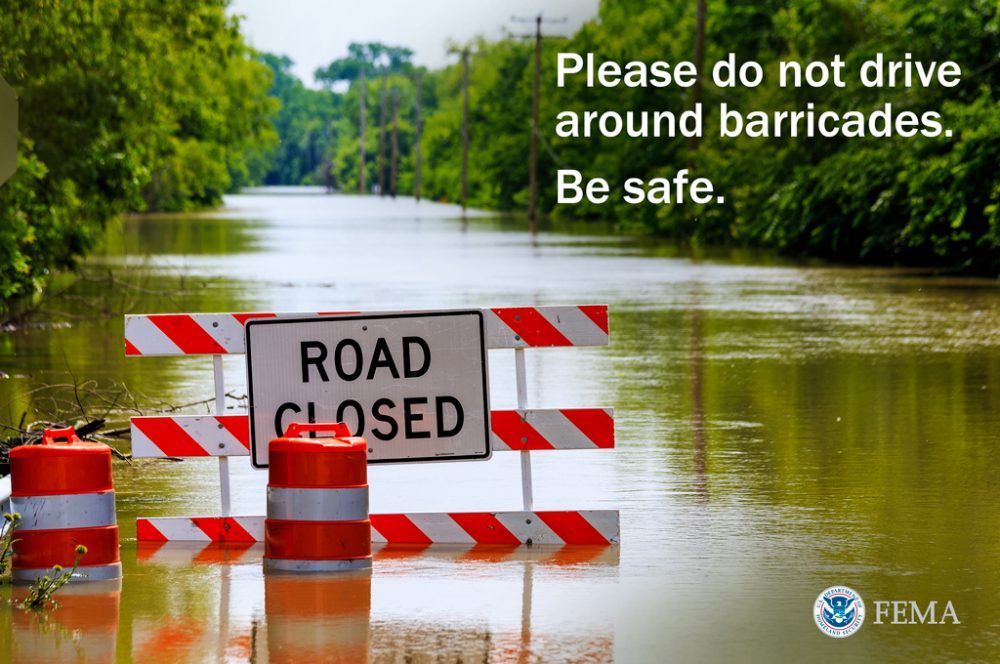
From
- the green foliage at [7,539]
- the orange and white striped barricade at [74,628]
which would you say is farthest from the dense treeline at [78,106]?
the orange and white striped barricade at [74,628]

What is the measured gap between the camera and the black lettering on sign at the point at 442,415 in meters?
9.25

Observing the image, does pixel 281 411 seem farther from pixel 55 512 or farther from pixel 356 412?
pixel 55 512

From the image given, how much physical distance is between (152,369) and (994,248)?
1977 centimetres

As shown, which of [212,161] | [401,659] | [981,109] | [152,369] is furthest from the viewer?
[212,161]

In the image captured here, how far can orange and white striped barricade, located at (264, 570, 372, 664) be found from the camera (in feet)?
22.8

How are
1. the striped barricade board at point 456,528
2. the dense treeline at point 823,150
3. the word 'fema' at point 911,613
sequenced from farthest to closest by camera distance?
the dense treeline at point 823,150 → the striped barricade board at point 456,528 → the word 'fema' at point 911,613

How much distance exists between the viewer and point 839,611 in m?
7.59

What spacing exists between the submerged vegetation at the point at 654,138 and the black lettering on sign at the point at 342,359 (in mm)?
11361

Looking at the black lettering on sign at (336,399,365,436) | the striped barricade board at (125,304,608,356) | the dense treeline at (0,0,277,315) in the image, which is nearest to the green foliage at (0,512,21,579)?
the striped barricade board at (125,304,608,356)

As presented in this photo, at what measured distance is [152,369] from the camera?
17.8 meters

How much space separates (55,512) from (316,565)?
1.11 metres

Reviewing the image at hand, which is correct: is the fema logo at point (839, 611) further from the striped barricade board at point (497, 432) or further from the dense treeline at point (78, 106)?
the dense treeline at point (78, 106)

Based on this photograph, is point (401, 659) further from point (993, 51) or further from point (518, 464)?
point (993, 51)

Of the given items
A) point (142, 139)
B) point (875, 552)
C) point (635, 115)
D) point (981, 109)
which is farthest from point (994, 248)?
point (635, 115)
